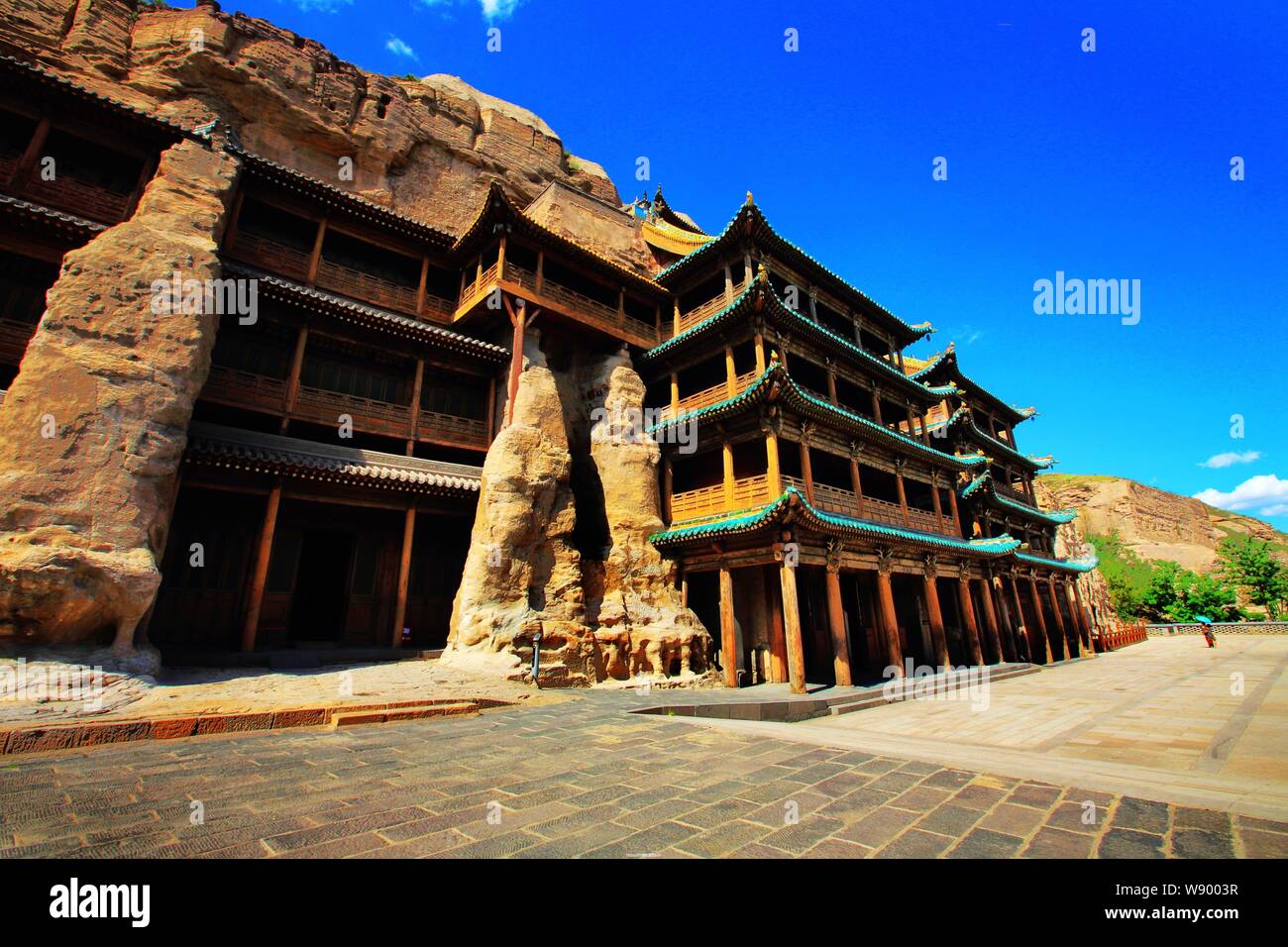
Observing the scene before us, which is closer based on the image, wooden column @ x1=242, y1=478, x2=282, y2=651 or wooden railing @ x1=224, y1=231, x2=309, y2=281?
wooden column @ x1=242, y1=478, x2=282, y2=651

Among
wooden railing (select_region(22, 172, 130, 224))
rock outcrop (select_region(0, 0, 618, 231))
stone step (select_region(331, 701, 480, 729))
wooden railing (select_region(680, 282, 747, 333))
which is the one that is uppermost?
rock outcrop (select_region(0, 0, 618, 231))

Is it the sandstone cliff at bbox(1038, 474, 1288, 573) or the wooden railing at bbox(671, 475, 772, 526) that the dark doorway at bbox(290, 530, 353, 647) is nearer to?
the wooden railing at bbox(671, 475, 772, 526)

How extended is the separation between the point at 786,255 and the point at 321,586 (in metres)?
19.0

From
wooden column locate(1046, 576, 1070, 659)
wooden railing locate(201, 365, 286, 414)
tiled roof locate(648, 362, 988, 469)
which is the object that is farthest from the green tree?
wooden railing locate(201, 365, 286, 414)

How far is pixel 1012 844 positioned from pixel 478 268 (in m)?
18.3

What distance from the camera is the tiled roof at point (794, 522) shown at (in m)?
12.8

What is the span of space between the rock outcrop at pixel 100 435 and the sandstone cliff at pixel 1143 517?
7199cm

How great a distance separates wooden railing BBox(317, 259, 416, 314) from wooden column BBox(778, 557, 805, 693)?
14763mm

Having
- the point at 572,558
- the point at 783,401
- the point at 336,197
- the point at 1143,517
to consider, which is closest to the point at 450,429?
the point at 572,558

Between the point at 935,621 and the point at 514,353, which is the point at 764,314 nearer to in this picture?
the point at 514,353

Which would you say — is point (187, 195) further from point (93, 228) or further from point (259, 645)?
point (259, 645)

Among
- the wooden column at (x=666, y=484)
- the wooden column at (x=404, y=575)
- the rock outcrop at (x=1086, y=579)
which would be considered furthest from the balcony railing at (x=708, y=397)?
the rock outcrop at (x=1086, y=579)

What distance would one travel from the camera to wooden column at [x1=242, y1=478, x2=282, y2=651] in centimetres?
1165
